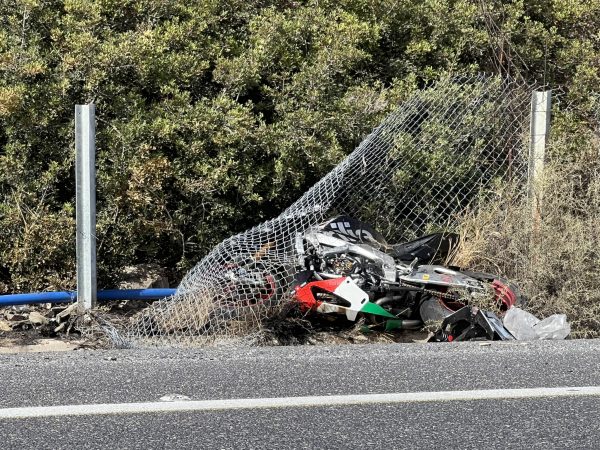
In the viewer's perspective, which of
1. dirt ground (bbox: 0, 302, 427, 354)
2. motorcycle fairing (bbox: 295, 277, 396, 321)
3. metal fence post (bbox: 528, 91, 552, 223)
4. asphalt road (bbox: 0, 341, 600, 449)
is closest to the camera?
asphalt road (bbox: 0, 341, 600, 449)

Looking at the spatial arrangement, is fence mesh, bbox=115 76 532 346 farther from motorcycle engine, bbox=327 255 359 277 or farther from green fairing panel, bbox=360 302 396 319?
green fairing panel, bbox=360 302 396 319

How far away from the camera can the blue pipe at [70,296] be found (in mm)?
6586

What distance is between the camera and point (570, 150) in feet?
27.3

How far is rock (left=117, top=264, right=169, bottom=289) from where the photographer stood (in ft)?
25.5

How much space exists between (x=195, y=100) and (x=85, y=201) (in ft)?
6.84

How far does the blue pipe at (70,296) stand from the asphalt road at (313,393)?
122 centimetres

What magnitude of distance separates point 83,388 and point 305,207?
2.95 m

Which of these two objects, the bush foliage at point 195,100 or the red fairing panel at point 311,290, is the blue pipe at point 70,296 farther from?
the red fairing panel at point 311,290

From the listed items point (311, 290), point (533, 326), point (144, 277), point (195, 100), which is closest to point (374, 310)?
point (311, 290)

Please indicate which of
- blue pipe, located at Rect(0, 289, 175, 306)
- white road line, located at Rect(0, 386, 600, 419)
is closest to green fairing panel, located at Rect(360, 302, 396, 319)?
blue pipe, located at Rect(0, 289, 175, 306)

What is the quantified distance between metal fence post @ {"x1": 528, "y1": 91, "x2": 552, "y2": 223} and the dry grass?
0.35 feet

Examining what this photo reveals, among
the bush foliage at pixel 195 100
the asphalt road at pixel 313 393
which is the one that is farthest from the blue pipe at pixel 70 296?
the asphalt road at pixel 313 393

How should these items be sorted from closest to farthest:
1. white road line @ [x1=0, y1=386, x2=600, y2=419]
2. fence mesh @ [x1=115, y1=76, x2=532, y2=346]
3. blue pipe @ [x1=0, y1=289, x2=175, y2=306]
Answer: white road line @ [x1=0, y1=386, x2=600, y2=419]
blue pipe @ [x1=0, y1=289, x2=175, y2=306]
fence mesh @ [x1=115, y1=76, x2=532, y2=346]

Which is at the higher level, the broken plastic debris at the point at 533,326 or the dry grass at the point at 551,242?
the dry grass at the point at 551,242
